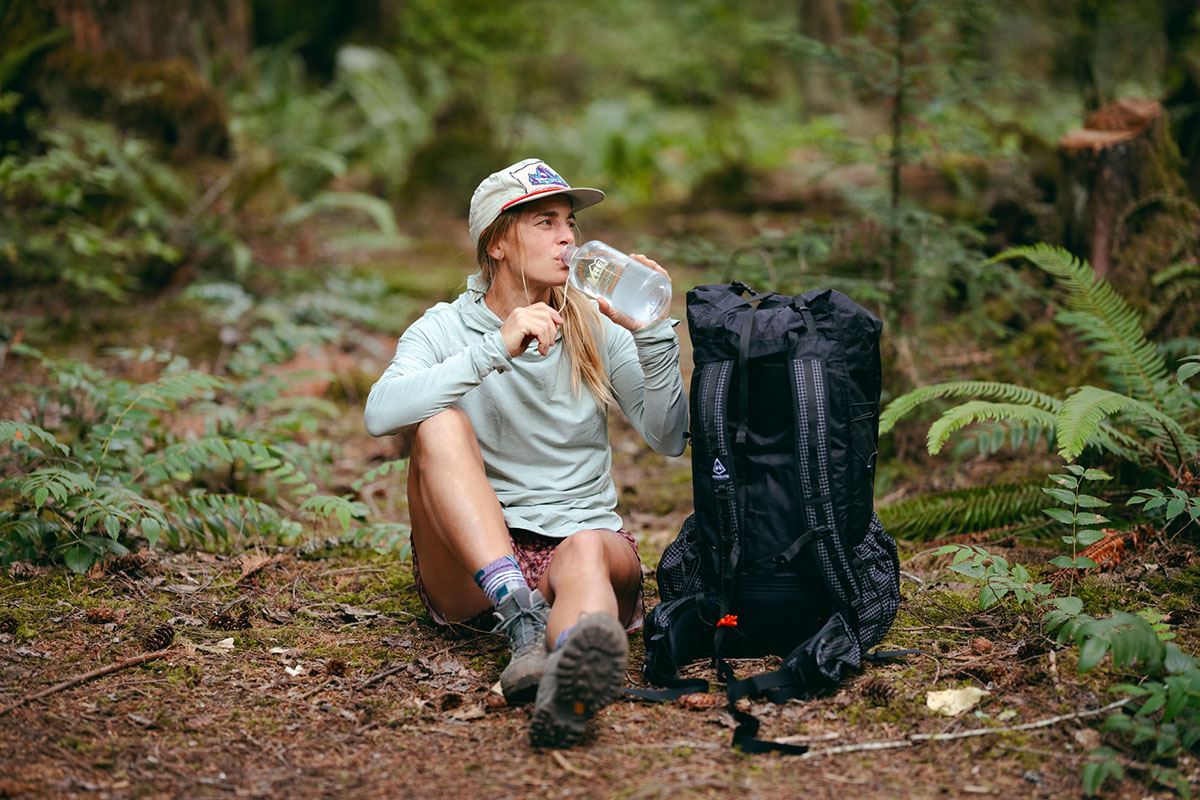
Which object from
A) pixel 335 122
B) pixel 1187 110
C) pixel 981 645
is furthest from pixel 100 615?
pixel 335 122

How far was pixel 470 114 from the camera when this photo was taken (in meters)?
10.1

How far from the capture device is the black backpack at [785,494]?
2621mm

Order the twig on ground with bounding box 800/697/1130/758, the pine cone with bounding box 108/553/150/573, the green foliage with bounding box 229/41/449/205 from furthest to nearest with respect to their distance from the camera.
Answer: the green foliage with bounding box 229/41/449/205 → the pine cone with bounding box 108/553/150/573 → the twig on ground with bounding box 800/697/1130/758

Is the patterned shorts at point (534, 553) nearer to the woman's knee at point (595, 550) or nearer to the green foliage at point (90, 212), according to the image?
the woman's knee at point (595, 550)

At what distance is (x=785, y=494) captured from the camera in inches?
105

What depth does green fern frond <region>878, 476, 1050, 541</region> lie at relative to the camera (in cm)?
382

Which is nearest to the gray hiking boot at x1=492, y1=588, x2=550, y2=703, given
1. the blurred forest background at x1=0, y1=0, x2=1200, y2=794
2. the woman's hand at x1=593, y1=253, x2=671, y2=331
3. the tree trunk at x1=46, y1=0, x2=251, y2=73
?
the blurred forest background at x1=0, y1=0, x2=1200, y2=794

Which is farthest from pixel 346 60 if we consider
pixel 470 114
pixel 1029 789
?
pixel 1029 789

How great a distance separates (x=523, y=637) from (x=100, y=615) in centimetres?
157

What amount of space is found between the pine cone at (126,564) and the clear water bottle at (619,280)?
201 cm

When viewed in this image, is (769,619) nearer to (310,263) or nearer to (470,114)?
(310,263)

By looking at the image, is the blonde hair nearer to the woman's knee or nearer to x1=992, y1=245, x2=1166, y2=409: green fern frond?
the woman's knee

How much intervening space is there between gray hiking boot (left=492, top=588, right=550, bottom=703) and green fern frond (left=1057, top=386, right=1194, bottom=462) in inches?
68.3

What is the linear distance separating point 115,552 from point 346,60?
31.4 feet
